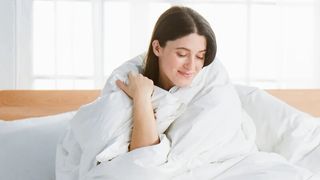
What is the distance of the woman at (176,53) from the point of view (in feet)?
5.54

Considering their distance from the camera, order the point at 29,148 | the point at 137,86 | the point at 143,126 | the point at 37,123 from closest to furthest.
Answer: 1. the point at 143,126
2. the point at 137,86
3. the point at 29,148
4. the point at 37,123

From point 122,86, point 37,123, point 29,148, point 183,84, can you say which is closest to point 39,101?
point 37,123

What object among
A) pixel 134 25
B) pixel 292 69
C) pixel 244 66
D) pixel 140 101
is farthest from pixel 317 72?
pixel 140 101

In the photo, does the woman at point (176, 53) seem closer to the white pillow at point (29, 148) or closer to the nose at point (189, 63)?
the nose at point (189, 63)

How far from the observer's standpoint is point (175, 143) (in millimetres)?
1664

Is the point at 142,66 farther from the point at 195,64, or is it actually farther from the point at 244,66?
the point at 244,66

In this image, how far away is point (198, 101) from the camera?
1775 mm

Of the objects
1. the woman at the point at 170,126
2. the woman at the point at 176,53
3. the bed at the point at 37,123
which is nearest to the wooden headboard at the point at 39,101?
the bed at the point at 37,123

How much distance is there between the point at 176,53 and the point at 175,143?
278 mm

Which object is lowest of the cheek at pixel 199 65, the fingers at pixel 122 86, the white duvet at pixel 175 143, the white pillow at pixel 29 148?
the white pillow at pixel 29 148

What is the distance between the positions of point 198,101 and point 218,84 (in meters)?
0.12

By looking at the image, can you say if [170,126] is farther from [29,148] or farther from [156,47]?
[29,148]

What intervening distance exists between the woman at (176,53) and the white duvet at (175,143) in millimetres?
39

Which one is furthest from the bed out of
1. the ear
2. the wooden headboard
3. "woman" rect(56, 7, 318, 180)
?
the ear
